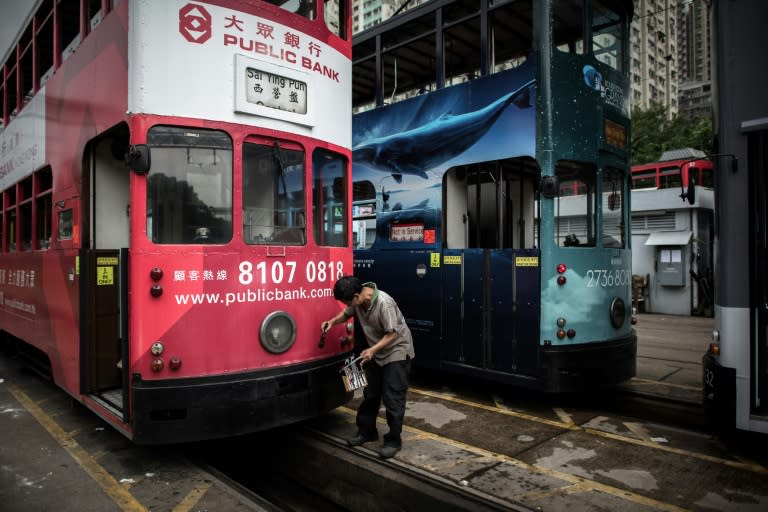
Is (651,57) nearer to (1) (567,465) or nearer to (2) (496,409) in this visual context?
(2) (496,409)

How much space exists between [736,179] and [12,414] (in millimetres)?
7573

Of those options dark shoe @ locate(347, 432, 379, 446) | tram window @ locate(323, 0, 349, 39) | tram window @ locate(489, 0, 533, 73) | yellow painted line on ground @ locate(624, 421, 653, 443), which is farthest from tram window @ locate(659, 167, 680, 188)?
dark shoe @ locate(347, 432, 379, 446)

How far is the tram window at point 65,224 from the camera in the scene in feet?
16.5

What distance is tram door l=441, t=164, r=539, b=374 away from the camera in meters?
5.73

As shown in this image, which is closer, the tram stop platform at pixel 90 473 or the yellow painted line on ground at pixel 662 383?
the tram stop platform at pixel 90 473

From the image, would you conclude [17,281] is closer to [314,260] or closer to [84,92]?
[84,92]

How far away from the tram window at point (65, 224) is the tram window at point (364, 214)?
3.63 metres

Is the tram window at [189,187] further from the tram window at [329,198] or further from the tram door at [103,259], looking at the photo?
the tram door at [103,259]

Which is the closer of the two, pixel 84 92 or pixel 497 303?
pixel 84 92

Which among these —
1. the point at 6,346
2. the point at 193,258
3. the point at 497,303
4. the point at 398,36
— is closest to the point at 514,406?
the point at 497,303

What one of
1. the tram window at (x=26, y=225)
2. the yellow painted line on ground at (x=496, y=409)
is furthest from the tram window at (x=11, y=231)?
the yellow painted line on ground at (x=496, y=409)

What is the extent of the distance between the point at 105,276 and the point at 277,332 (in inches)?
72.5

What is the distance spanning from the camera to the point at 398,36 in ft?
23.6

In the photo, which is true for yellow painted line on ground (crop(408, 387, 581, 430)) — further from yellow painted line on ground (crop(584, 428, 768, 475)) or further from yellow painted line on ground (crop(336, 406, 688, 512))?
yellow painted line on ground (crop(336, 406, 688, 512))
